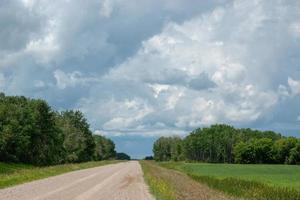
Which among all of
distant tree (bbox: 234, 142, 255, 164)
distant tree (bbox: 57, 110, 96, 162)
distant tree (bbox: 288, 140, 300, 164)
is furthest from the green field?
distant tree (bbox: 234, 142, 255, 164)

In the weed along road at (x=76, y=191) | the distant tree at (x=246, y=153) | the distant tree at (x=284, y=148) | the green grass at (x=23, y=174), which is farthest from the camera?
the distant tree at (x=246, y=153)

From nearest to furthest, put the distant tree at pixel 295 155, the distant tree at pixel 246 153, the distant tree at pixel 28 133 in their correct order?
the distant tree at pixel 28 133, the distant tree at pixel 295 155, the distant tree at pixel 246 153

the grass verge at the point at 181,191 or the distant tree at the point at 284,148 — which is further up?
the distant tree at the point at 284,148

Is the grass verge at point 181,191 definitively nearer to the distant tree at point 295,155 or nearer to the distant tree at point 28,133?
the distant tree at point 28,133

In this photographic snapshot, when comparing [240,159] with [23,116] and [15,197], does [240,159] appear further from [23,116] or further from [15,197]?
[15,197]

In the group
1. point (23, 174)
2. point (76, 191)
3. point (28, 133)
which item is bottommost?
point (76, 191)

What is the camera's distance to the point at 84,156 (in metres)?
167

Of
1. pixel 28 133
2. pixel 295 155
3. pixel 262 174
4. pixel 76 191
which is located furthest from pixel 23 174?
pixel 295 155

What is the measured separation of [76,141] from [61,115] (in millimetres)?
23741

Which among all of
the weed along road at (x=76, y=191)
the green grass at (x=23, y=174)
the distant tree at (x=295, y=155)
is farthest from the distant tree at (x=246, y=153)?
the weed along road at (x=76, y=191)

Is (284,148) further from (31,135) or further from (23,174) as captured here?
(23,174)

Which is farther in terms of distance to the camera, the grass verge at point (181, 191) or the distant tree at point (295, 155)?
the distant tree at point (295, 155)

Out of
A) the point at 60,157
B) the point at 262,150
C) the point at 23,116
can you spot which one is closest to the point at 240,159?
the point at 262,150

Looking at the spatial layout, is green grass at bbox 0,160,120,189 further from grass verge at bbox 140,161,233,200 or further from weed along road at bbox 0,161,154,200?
grass verge at bbox 140,161,233,200
